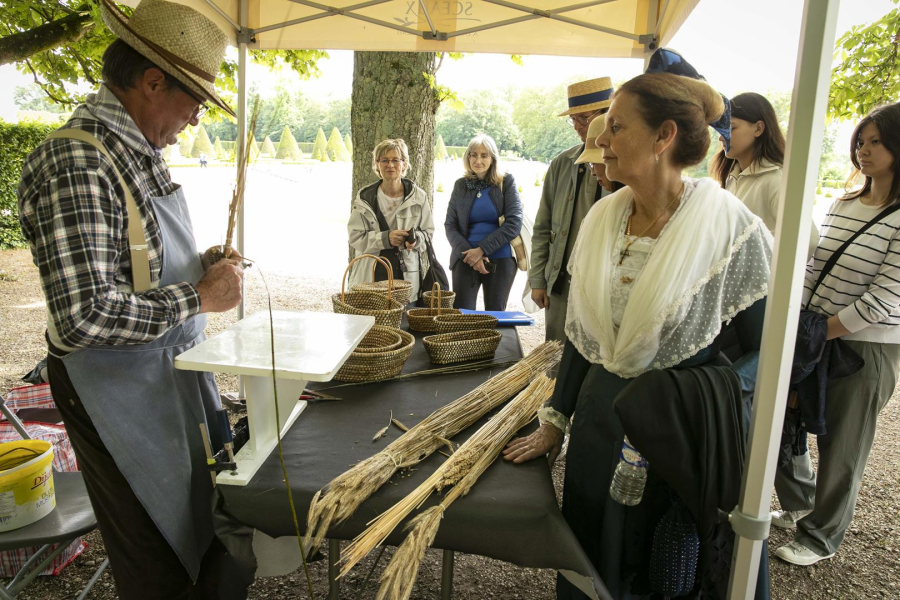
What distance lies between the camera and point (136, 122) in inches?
57.5

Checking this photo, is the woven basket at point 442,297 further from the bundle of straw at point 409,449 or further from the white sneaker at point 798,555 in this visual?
the white sneaker at point 798,555

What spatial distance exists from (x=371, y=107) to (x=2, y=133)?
6424 mm

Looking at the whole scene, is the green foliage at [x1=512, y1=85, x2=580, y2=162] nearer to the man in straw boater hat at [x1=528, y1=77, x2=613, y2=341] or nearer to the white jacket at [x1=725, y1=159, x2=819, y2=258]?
the man in straw boater hat at [x1=528, y1=77, x2=613, y2=341]

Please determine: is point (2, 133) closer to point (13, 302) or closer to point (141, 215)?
point (13, 302)

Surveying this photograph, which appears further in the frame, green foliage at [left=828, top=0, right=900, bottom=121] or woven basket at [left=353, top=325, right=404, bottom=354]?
green foliage at [left=828, top=0, right=900, bottom=121]

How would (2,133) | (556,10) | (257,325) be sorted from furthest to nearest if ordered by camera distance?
(2,133), (556,10), (257,325)

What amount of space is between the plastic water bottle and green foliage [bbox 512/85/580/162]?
41.9 feet

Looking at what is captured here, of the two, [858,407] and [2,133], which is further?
[2,133]

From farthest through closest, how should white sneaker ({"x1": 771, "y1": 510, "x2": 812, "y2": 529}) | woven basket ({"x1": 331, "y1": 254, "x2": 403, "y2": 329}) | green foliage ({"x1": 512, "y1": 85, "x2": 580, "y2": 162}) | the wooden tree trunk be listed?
green foliage ({"x1": 512, "y1": 85, "x2": 580, "y2": 162}) < the wooden tree trunk < white sneaker ({"x1": 771, "y1": 510, "x2": 812, "y2": 529}) < woven basket ({"x1": 331, "y1": 254, "x2": 403, "y2": 329})


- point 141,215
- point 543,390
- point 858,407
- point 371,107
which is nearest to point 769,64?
point 371,107

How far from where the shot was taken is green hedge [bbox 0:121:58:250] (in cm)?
811

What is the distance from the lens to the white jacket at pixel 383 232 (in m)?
3.69

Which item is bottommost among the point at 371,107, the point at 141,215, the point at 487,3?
the point at 141,215

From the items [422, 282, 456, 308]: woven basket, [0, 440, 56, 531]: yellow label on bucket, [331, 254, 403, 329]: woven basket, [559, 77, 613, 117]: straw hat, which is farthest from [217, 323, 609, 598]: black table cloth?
[559, 77, 613, 117]: straw hat
